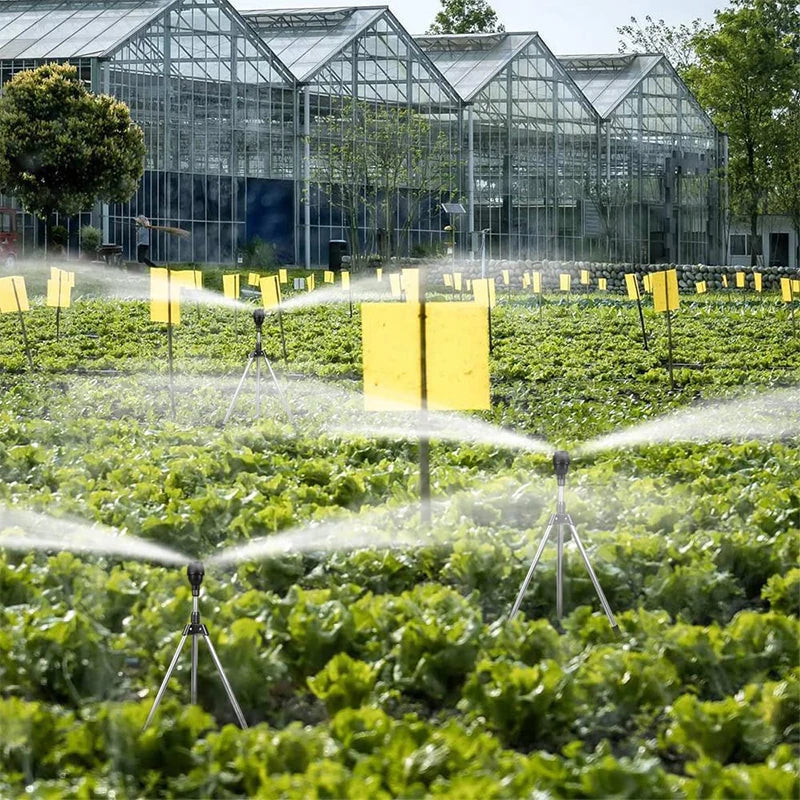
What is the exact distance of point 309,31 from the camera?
156 ft

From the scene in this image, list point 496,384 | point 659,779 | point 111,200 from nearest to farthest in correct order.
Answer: point 659,779, point 496,384, point 111,200

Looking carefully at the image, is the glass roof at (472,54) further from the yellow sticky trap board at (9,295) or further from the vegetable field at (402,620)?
the vegetable field at (402,620)

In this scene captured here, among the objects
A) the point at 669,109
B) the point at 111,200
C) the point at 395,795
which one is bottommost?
the point at 395,795

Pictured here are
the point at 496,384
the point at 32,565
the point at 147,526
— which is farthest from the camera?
the point at 496,384

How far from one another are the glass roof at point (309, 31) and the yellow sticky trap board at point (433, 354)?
38201mm

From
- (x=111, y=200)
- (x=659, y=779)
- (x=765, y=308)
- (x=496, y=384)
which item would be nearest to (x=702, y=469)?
(x=659, y=779)

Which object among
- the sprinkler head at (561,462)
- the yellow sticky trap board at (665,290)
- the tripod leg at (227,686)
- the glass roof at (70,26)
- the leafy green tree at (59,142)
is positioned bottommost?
the tripod leg at (227,686)

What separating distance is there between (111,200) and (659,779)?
36366mm

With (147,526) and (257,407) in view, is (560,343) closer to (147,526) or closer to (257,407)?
(257,407)

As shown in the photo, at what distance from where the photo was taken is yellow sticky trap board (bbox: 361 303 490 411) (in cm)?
759

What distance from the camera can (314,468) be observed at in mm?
9508

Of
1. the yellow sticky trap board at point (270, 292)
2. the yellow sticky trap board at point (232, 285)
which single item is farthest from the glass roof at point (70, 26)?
the yellow sticky trap board at point (270, 292)

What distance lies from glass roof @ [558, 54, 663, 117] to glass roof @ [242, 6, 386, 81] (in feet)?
37.9

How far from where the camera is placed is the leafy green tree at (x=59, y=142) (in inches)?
1483
